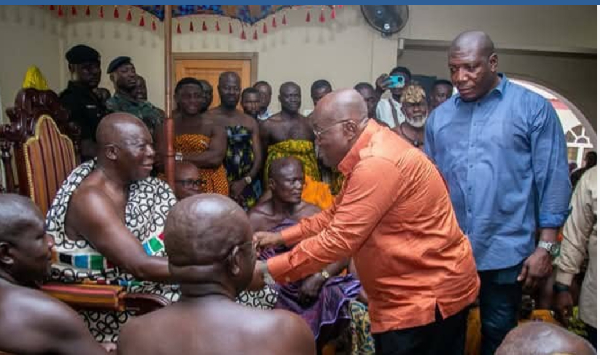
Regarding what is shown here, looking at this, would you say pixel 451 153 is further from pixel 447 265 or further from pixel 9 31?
pixel 9 31

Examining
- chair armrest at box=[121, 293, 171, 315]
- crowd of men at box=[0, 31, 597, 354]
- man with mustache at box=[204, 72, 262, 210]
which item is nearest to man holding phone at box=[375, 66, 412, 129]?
man with mustache at box=[204, 72, 262, 210]

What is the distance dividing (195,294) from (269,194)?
2.26 metres

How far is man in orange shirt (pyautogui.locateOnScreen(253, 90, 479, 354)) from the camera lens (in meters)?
1.91

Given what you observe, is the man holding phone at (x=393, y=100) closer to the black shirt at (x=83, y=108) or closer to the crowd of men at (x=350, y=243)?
the crowd of men at (x=350, y=243)

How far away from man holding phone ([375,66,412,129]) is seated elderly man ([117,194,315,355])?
3.68 meters

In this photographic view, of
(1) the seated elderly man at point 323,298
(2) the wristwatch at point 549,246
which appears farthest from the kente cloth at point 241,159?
(2) the wristwatch at point 549,246

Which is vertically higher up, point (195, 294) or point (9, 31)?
point (9, 31)

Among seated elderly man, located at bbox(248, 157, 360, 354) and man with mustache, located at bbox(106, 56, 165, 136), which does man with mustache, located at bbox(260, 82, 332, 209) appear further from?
seated elderly man, located at bbox(248, 157, 360, 354)

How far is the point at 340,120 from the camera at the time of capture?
6.46 ft

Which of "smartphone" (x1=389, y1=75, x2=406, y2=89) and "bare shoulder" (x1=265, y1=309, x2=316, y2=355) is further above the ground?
"smartphone" (x1=389, y1=75, x2=406, y2=89)

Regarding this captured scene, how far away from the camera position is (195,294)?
52.2 inches

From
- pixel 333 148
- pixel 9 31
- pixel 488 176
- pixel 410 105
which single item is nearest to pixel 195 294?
pixel 333 148

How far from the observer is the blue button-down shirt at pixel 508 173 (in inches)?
91.3

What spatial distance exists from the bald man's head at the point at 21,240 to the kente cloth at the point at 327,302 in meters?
1.50
